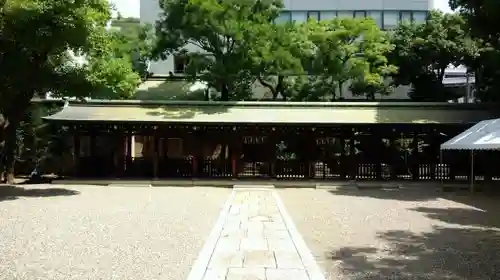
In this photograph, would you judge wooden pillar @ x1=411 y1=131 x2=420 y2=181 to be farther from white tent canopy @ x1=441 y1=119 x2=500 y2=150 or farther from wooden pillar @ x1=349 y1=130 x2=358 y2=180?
white tent canopy @ x1=441 y1=119 x2=500 y2=150

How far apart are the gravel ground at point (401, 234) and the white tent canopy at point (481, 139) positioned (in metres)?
1.74

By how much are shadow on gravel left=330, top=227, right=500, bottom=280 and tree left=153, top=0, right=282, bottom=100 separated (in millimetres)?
15683

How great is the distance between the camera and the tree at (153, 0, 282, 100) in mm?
23906

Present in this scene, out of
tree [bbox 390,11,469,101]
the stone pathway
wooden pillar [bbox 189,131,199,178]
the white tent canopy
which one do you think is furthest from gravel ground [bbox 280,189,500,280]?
tree [bbox 390,11,469,101]

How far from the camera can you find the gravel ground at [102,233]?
744 cm

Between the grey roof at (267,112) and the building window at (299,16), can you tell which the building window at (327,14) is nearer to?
the building window at (299,16)

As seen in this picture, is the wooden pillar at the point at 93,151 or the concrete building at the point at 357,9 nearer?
the wooden pillar at the point at 93,151

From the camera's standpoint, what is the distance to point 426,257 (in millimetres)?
8422

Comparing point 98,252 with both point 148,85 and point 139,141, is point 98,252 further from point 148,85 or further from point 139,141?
point 148,85

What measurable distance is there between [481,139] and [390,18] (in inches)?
1088

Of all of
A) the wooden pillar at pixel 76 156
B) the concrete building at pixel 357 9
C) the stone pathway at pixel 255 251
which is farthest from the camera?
the concrete building at pixel 357 9

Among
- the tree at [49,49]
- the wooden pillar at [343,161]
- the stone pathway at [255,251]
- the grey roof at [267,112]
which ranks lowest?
the stone pathway at [255,251]

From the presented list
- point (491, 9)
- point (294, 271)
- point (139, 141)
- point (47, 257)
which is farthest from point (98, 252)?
point (139, 141)

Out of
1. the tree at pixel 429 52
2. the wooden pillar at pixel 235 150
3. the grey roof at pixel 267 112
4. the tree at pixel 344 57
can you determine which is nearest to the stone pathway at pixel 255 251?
the wooden pillar at pixel 235 150
